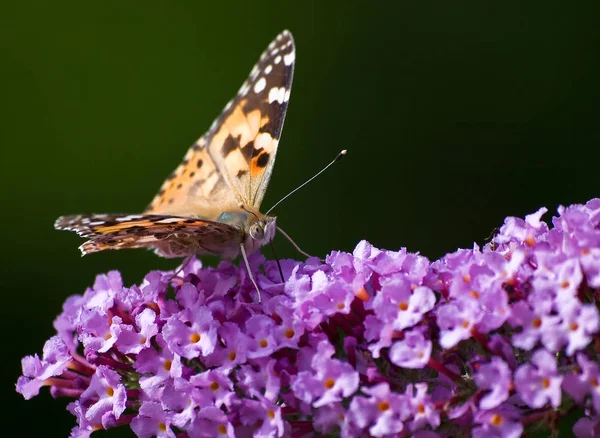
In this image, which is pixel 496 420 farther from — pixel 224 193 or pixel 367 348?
pixel 224 193

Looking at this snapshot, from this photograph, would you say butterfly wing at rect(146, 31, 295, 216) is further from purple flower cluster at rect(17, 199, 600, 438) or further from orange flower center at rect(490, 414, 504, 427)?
orange flower center at rect(490, 414, 504, 427)

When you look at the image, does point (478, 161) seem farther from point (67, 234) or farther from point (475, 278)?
point (475, 278)

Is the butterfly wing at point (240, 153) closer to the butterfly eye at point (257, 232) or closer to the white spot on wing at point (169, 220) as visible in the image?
the butterfly eye at point (257, 232)

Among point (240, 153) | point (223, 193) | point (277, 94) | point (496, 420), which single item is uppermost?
point (277, 94)

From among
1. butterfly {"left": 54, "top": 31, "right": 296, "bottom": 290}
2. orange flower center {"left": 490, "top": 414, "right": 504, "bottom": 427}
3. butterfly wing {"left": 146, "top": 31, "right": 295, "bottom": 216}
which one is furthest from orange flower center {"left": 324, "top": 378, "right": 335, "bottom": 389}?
butterfly wing {"left": 146, "top": 31, "right": 295, "bottom": 216}

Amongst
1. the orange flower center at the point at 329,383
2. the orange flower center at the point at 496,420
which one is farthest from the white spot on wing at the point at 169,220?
the orange flower center at the point at 496,420

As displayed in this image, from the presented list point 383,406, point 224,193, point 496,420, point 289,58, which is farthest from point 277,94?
point 496,420
